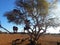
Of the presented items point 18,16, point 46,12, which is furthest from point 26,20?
point 46,12

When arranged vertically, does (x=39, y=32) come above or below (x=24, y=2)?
below

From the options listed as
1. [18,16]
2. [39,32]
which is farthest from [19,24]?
[39,32]

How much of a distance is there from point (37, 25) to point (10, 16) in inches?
222

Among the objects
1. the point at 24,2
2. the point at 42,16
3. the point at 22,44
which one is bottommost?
the point at 22,44

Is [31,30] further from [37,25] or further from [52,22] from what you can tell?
[52,22]

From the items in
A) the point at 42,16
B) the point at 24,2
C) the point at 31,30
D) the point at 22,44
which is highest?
the point at 24,2

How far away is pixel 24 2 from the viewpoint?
125ft

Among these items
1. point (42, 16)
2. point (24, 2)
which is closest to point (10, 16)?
point (24, 2)

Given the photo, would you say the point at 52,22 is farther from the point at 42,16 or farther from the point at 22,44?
the point at 22,44

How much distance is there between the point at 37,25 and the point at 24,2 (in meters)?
5.19

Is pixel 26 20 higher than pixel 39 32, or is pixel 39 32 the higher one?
pixel 26 20

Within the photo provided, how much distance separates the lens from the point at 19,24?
39000 millimetres

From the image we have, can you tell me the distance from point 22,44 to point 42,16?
21.7 feet

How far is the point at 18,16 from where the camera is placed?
38281 millimetres
